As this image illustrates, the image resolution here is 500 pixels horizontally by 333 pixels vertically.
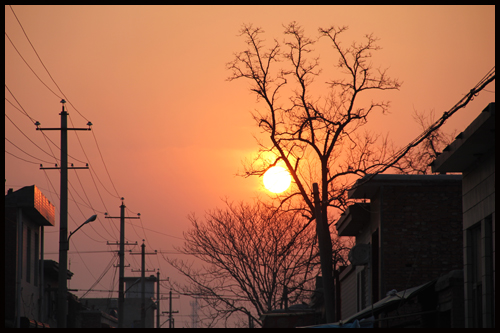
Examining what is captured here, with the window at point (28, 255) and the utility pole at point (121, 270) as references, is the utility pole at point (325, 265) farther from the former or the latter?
the utility pole at point (121, 270)

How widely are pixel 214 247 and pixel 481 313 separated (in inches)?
1098

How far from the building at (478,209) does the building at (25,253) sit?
21.7 meters

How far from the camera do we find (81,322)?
52031 mm

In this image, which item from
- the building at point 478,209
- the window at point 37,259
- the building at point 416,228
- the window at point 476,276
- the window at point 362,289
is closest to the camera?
the building at point 478,209

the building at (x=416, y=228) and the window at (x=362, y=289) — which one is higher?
the building at (x=416, y=228)

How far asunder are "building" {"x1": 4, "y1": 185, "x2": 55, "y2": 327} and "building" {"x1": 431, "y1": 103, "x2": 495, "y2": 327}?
21.7m

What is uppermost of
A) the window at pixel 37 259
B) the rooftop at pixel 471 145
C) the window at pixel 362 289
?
the rooftop at pixel 471 145

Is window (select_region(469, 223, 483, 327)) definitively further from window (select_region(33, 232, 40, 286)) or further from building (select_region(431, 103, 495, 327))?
Answer: window (select_region(33, 232, 40, 286))

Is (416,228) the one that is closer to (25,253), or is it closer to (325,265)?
(325,265)

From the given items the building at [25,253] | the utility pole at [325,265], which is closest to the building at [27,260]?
the building at [25,253]

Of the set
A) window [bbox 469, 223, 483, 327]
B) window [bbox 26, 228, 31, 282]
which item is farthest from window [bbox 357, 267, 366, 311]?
window [bbox 26, 228, 31, 282]

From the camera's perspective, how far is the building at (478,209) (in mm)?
13141

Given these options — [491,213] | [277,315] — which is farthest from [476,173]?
[277,315]

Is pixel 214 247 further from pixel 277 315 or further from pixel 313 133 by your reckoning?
pixel 313 133
